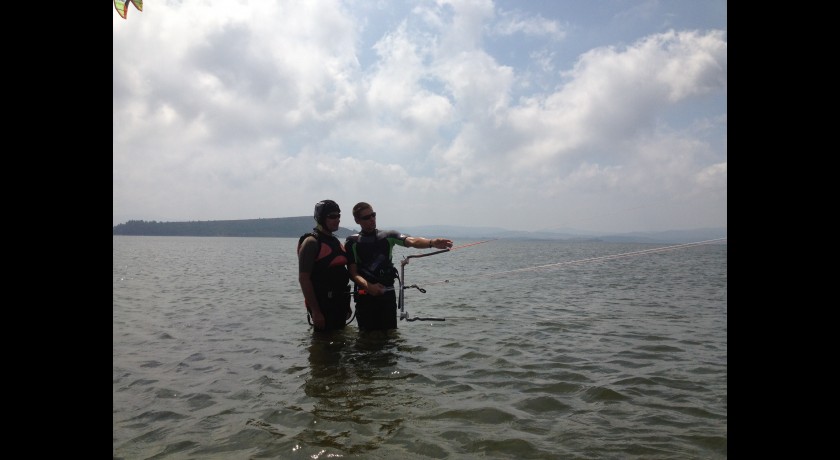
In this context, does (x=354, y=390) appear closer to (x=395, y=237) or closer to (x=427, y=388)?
(x=427, y=388)

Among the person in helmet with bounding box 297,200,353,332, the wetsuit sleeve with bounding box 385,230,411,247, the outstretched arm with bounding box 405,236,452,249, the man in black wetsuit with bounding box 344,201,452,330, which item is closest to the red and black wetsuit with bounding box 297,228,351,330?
the person in helmet with bounding box 297,200,353,332

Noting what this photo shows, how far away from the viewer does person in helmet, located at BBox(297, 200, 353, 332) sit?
28.0 feet

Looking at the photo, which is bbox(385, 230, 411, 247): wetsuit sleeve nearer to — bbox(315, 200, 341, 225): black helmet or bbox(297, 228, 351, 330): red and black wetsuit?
bbox(297, 228, 351, 330): red and black wetsuit

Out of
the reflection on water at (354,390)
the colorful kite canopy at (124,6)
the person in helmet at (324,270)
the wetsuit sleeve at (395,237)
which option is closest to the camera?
the reflection on water at (354,390)

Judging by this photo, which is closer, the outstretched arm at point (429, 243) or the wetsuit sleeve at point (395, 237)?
the outstretched arm at point (429, 243)

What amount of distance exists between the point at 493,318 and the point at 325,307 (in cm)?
666

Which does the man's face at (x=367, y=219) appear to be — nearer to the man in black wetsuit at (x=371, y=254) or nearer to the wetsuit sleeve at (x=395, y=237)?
the man in black wetsuit at (x=371, y=254)

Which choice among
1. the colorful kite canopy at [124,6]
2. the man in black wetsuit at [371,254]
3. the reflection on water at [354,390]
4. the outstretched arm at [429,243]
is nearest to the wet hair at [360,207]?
the man in black wetsuit at [371,254]

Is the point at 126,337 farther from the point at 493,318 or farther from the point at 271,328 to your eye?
the point at 493,318

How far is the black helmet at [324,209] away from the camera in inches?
341
